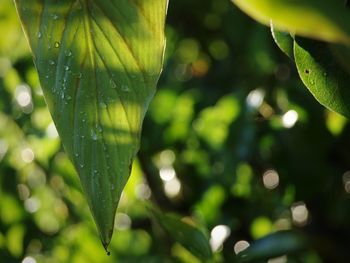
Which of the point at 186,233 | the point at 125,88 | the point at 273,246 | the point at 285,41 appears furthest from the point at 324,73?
the point at 273,246

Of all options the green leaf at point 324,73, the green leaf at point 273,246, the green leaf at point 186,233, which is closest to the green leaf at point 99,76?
the green leaf at point 324,73

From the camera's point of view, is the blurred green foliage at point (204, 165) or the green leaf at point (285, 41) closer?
the green leaf at point (285, 41)

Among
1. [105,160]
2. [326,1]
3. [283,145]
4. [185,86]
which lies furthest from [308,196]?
[326,1]

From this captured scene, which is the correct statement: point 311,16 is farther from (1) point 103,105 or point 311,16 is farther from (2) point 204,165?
(2) point 204,165

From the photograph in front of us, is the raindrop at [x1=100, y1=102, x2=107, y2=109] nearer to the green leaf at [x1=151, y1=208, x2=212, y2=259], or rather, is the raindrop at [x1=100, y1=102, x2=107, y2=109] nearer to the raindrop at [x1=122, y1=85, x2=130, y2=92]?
the raindrop at [x1=122, y1=85, x2=130, y2=92]

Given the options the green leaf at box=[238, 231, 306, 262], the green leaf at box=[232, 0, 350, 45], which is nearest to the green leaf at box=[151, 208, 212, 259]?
the green leaf at box=[238, 231, 306, 262]

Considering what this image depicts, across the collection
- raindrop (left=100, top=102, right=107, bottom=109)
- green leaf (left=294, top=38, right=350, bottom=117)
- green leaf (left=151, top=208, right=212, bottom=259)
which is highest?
green leaf (left=294, top=38, right=350, bottom=117)

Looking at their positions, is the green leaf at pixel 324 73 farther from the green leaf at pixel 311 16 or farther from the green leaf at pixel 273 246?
the green leaf at pixel 273 246
